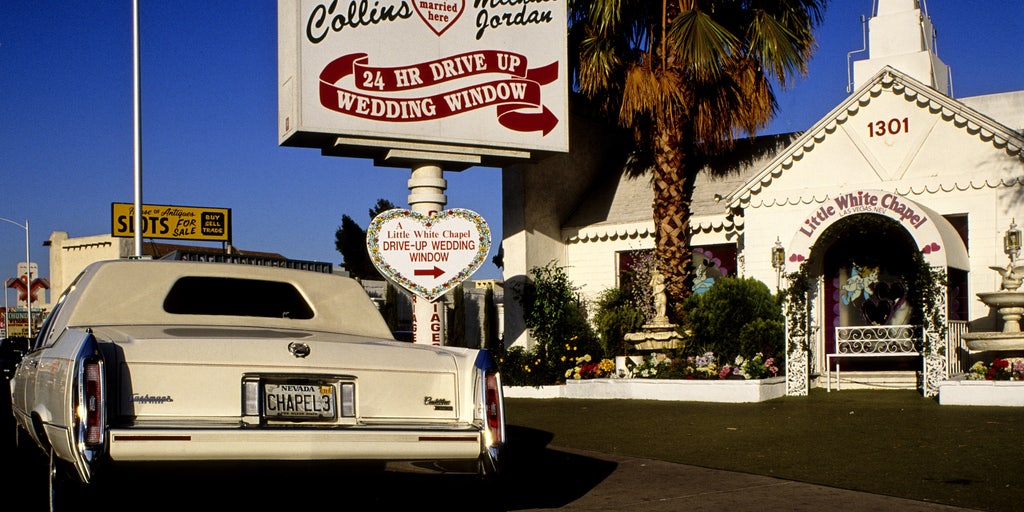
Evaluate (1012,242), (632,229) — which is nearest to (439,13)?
(632,229)

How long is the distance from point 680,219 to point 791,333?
3.03 m

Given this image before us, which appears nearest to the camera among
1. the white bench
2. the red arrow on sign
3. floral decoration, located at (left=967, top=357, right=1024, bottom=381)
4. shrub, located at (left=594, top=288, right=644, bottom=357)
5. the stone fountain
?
floral decoration, located at (left=967, top=357, right=1024, bottom=381)

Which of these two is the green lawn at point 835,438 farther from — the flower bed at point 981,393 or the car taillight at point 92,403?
the car taillight at point 92,403

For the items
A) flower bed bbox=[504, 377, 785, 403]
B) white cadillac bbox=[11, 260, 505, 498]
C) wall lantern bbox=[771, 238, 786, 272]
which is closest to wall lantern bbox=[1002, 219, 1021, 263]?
wall lantern bbox=[771, 238, 786, 272]

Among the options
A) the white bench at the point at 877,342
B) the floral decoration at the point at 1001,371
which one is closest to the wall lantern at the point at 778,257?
the white bench at the point at 877,342

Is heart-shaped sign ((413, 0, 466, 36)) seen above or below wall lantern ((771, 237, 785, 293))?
above

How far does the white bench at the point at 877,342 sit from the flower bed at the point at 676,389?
3.42 feet

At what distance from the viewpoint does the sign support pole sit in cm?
1568

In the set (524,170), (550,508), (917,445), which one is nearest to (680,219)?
(524,170)

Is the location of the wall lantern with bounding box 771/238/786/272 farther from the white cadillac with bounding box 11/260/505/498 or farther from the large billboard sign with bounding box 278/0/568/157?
the white cadillac with bounding box 11/260/505/498

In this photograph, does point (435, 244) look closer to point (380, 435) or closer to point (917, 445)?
point (917, 445)

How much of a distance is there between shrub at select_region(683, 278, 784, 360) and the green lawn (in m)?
1.25

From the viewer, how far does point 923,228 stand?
45.3ft

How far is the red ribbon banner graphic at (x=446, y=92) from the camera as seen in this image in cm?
1526
